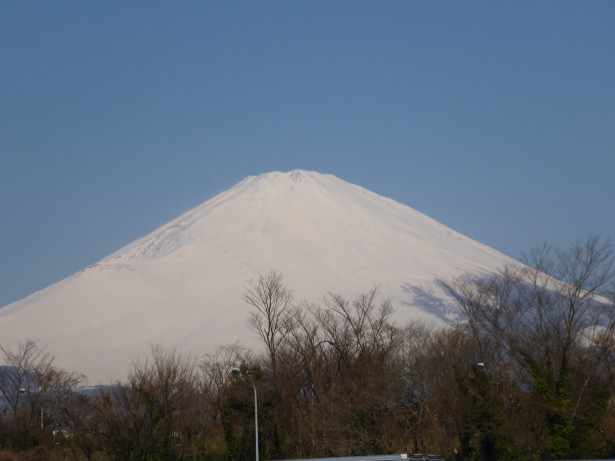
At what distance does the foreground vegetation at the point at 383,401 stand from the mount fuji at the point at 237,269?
7016 cm

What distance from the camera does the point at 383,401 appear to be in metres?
61.0

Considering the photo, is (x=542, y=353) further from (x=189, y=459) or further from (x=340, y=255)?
(x=340, y=255)

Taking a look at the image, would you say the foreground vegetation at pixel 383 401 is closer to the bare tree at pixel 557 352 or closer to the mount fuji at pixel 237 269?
the bare tree at pixel 557 352

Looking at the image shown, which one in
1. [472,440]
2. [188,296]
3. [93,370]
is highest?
[188,296]

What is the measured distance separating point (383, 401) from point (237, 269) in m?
113

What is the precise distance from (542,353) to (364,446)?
1174 centimetres

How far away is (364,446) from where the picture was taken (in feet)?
196

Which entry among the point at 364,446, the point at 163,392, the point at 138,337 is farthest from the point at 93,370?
the point at 364,446

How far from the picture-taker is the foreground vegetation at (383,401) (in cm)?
5556

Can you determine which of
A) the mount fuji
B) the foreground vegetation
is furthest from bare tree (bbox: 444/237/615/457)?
the mount fuji

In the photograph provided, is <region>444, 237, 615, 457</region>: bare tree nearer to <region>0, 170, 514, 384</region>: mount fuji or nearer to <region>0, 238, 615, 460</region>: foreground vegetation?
<region>0, 238, 615, 460</region>: foreground vegetation

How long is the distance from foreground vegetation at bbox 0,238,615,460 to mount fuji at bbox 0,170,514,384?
70.2 m

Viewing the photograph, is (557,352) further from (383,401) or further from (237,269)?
(237,269)

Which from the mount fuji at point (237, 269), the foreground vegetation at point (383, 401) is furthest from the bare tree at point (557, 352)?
the mount fuji at point (237, 269)
